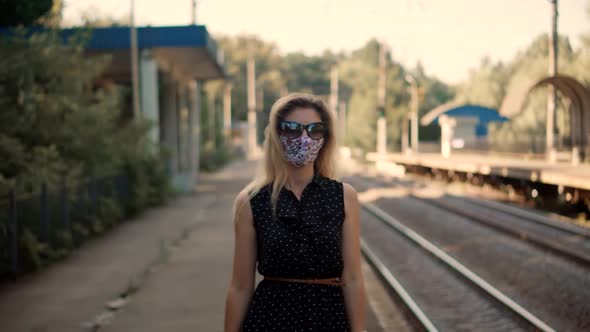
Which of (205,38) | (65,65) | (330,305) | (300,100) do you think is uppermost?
(205,38)

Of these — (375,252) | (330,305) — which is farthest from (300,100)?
(375,252)

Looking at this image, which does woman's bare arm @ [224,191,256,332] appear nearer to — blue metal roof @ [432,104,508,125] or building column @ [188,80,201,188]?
building column @ [188,80,201,188]

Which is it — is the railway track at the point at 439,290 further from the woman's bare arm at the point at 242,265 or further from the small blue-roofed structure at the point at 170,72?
the small blue-roofed structure at the point at 170,72

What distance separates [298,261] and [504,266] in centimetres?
867

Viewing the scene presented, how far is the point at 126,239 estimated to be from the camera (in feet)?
48.6

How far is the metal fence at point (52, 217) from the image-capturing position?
32.3ft

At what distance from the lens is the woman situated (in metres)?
3.02

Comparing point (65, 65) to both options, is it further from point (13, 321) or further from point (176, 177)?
point (176, 177)

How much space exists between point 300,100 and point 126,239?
12.3 meters

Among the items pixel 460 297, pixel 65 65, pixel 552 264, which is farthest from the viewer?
pixel 65 65

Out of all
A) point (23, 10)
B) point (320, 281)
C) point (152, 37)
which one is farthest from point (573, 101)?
point (320, 281)

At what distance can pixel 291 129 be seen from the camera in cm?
317

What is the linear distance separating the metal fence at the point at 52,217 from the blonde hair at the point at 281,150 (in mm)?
7412

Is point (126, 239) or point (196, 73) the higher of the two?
point (196, 73)
